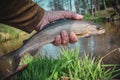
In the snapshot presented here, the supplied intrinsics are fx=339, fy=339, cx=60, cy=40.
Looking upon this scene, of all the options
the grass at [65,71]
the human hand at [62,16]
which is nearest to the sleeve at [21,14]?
the human hand at [62,16]

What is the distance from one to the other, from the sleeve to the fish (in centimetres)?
28

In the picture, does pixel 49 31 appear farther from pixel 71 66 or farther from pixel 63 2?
pixel 63 2

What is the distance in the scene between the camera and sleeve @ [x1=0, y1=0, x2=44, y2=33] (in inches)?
134

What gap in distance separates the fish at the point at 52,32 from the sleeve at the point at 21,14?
0.28m

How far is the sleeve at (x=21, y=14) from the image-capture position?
340cm

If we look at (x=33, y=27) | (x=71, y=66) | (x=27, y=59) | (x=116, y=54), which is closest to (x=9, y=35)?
(x=116, y=54)

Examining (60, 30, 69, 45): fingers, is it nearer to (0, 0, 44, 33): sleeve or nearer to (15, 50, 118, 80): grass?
(0, 0, 44, 33): sleeve

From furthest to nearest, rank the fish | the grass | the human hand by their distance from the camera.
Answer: the grass
the human hand
the fish

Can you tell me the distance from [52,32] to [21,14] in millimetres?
483

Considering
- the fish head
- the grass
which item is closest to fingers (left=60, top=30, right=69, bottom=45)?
the fish head

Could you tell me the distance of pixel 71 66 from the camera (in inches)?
258

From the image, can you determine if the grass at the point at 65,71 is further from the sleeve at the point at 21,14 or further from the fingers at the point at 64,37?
the fingers at the point at 64,37

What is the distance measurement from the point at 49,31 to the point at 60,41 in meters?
0.19

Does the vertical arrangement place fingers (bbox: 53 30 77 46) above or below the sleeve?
below
